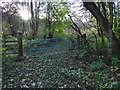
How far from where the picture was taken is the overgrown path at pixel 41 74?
117 inches

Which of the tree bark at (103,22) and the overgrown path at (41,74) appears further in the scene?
the tree bark at (103,22)

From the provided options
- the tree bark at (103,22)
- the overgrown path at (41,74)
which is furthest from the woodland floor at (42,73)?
the tree bark at (103,22)

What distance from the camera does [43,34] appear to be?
7.31 meters

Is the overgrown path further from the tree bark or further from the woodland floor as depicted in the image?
the tree bark

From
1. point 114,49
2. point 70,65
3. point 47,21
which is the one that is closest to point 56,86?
point 70,65

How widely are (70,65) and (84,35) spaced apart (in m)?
2.19

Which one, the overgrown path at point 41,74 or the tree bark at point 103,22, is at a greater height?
the tree bark at point 103,22

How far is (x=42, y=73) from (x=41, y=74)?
0.06 metres

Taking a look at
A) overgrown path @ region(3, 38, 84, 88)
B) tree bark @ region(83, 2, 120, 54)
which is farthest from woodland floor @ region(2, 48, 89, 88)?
tree bark @ region(83, 2, 120, 54)

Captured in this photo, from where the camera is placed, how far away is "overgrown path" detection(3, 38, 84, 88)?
296cm

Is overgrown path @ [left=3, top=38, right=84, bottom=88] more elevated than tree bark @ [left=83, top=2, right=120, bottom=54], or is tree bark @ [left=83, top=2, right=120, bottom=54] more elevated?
tree bark @ [left=83, top=2, right=120, bottom=54]

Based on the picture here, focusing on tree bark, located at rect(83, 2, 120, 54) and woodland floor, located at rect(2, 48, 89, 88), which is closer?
woodland floor, located at rect(2, 48, 89, 88)

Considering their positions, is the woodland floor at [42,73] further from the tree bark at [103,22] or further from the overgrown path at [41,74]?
the tree bark at [103,22]

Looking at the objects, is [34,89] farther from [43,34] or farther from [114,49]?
[43,34]
